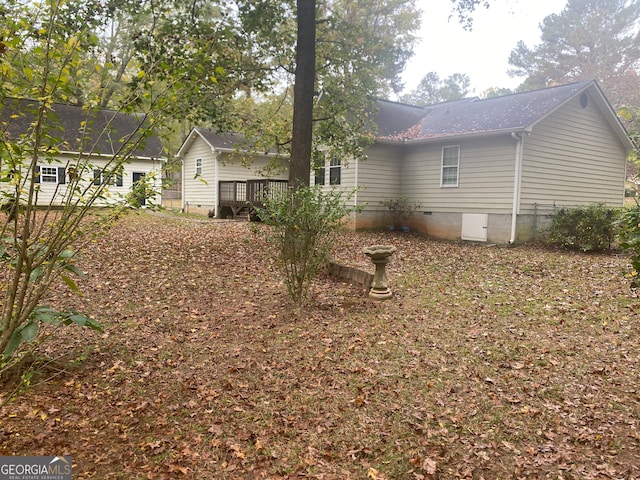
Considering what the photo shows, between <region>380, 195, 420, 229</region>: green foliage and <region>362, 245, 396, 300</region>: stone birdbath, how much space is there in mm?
9206

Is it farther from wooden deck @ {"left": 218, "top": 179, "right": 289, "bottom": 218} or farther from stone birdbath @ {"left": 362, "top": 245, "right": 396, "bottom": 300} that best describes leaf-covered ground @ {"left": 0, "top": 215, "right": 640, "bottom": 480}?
wooden deck @ {"left": 218, "top": 179, "right": 289, "bottom": 218}

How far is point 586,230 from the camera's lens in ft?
40.3

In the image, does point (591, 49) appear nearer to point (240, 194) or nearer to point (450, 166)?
point (450, 166)

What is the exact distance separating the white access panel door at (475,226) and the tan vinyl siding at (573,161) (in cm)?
122

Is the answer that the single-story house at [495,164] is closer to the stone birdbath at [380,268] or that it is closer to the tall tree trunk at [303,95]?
the tall tree trunk at [303,95]

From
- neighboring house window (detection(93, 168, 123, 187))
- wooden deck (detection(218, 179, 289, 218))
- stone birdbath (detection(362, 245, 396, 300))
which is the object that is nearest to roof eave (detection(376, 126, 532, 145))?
wooden deck (detection(218, 179, 289, 218))

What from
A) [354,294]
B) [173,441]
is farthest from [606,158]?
[173,441]

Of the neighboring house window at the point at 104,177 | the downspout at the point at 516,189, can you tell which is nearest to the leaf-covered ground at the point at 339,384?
the neighboring house window at the point at 104,177

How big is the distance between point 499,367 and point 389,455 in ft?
6.47

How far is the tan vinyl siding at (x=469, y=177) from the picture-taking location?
45.1 feet

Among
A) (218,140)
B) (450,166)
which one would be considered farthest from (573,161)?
(218,140)

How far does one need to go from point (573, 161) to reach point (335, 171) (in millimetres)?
8237

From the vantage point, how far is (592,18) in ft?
113

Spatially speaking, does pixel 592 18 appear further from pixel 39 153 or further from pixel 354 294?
pixel 39 153
